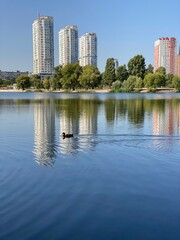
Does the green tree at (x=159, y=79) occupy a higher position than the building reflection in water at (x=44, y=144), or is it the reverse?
the green tree at (x=159, y=79)

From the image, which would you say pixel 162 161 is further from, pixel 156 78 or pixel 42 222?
pixel 156 78

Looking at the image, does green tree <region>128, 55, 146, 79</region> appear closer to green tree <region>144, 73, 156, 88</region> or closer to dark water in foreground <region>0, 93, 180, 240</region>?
green tree <region>144, 73, 156, 88</region>

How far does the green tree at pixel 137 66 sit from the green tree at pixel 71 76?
23316 mm

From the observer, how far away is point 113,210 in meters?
8.89

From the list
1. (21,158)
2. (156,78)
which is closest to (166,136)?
(21,158)

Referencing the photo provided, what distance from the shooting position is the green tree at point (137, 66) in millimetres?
132500

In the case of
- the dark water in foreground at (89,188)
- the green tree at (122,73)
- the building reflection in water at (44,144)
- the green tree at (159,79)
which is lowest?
the dark water in foreground at (89,188)

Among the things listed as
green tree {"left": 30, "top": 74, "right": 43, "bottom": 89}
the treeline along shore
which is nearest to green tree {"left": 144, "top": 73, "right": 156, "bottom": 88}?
the treeline along shore

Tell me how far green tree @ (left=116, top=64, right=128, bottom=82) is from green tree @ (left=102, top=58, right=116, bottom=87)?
1.90 metres

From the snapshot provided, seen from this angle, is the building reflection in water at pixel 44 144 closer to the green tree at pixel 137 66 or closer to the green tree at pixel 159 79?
the green tree at pixel 159 79

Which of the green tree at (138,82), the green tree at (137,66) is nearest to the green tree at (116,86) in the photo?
the green tree at (138,82)

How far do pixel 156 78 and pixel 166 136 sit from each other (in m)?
105

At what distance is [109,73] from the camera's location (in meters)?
136

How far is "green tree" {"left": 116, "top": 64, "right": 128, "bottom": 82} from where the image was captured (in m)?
135
